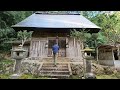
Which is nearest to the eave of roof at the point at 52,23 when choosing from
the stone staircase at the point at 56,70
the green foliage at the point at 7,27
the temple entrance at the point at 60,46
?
the temple entrance at the point at 60,46

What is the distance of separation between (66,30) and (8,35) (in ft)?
22.5

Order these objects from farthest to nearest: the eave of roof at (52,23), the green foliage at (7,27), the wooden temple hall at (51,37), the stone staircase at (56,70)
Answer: the green foliage at (7,27)
the eave of roof at (52,23)
the wooden temple hall at (51,37)
the stone staircase at (56,70)

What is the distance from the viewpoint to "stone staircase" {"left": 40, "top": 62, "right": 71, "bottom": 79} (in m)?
9.55

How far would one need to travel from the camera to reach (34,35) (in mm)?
13039

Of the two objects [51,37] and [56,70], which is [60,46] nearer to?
[51,37]

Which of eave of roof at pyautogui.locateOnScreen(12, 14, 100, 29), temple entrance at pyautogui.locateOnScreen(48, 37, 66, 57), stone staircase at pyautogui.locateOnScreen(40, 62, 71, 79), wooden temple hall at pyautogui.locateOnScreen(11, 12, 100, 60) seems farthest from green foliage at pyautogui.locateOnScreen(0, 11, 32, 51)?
stone staircase at pyautogui.locateOnScreen(40, 62, 71, 79)

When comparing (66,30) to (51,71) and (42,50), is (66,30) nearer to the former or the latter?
(42,50)

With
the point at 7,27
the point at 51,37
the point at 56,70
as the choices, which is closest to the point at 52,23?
the point at 51,37

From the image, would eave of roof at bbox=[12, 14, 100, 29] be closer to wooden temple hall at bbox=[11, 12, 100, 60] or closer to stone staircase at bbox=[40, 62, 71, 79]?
wooden temple hall at bbox=[11, 12, 100, 60]

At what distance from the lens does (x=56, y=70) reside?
1038 centimetres

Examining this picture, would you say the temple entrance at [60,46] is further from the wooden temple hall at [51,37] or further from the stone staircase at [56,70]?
the stone staircase at [56,70]

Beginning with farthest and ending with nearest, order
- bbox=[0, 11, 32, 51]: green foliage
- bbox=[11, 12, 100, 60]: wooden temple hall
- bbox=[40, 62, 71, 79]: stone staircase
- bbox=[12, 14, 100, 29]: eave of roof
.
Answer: bbox=[0, 11, 32, 51]: green foliage, bbox=[12, 14, 100, 29]: eave of roof, bbox=[11, 12, 100, 60]: wooden temple hall, bbox=[40, 62, 71, 79]: stone staircase

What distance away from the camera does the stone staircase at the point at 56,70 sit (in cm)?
955
